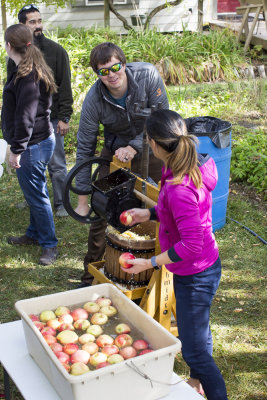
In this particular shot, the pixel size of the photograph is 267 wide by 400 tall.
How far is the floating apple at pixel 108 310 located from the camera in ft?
7.73

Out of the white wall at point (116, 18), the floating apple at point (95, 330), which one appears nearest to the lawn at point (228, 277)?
the floating apple at point (95, 330)

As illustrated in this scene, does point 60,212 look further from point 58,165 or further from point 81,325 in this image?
point 81,325

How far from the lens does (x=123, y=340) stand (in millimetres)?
2158

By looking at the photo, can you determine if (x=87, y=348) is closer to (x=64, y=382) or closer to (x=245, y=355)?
(x=64, y=382)

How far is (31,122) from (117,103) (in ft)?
2.54

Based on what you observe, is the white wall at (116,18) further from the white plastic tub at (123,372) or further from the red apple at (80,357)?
the red apple at (80,357)

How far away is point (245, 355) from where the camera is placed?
133 inches

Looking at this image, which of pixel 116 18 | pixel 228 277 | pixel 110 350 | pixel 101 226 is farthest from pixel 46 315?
pixel 116 18

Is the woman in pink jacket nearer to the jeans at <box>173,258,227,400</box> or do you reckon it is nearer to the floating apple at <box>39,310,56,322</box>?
the jeans at <box>173,258,227,400</box>

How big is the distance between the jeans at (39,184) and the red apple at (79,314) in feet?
6.54

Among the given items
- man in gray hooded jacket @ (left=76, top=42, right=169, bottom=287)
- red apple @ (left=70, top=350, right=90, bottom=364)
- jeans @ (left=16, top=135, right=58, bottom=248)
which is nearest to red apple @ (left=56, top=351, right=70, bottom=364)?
red apple @ (left=70, top=350, right=90, bottom=364)

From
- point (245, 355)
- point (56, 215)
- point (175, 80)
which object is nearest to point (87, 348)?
point (245, 355)

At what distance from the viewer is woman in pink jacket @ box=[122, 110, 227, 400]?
7.51 feet

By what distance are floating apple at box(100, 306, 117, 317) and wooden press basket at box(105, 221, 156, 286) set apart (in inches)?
29.2
